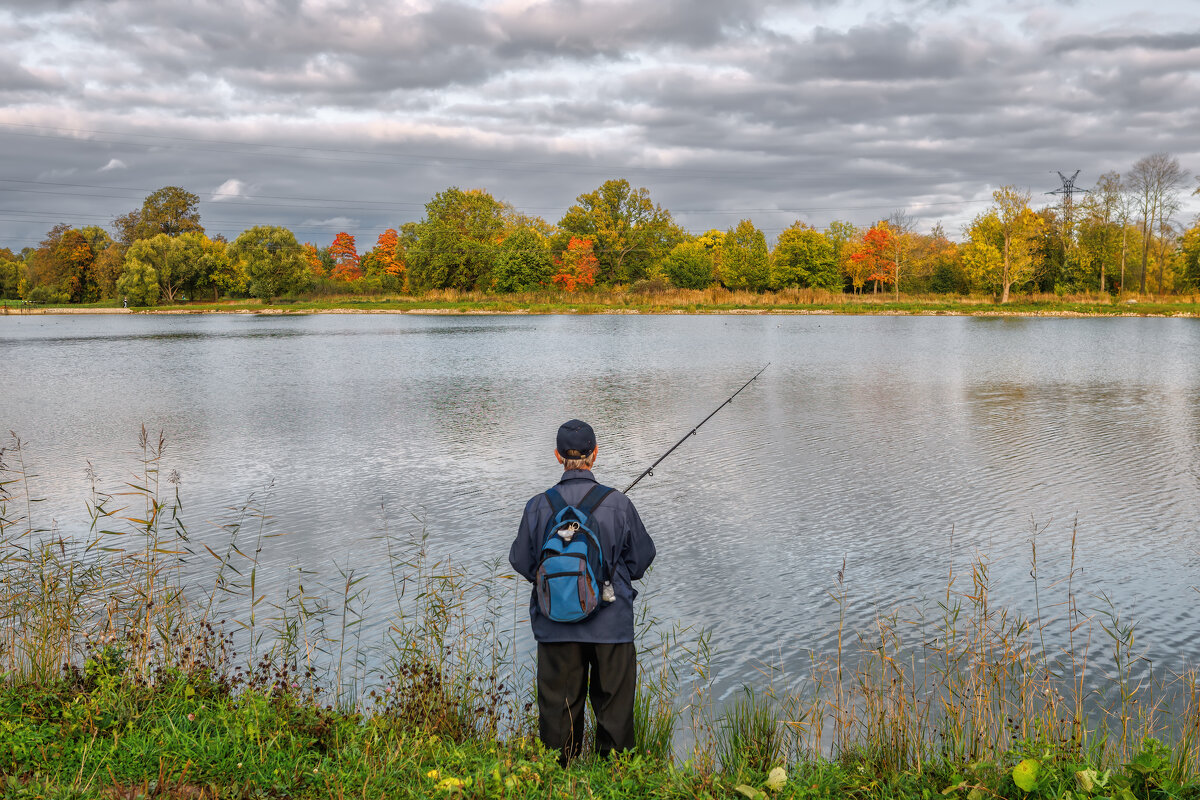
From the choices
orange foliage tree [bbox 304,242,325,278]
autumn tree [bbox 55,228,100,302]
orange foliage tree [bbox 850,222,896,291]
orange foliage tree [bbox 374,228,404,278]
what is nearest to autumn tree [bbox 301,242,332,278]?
orange foliage tree [bbox 304,242,325,278]

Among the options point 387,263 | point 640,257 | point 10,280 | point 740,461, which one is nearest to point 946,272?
point 640,257

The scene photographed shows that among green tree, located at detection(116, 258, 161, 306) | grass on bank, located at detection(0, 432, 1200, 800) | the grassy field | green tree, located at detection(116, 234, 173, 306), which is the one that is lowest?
grass on bank, located at detection(0, 432, 1200, 800)

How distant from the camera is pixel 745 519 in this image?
37.1 ft

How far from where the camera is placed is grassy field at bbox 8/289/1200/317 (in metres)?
71.6

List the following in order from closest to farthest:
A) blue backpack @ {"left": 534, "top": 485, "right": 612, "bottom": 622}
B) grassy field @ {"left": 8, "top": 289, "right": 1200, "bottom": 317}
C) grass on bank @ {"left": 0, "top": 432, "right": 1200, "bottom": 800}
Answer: grass on bank @ {"left": 0, "top": 432, "right": 1200, "bottom": 800} → blue backpack @ {"left": 534, "top": 485, "right": 612, "bottom": 622} → grassy field @ {"left": 8, "top": 289, "right": 1200, "bottom": 317}

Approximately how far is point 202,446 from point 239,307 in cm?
8809

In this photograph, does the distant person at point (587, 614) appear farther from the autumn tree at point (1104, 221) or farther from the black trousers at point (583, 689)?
the autumn tree at point (1104, 221)

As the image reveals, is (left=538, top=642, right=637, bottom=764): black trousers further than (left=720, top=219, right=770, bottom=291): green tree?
No

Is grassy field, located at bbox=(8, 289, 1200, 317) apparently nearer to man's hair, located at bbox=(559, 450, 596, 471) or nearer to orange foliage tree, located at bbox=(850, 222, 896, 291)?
orange foliage tree, located at bbox=(850, 222, 896, 291)

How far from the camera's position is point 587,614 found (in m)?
4.78

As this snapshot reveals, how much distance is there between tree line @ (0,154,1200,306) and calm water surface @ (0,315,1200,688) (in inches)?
1976

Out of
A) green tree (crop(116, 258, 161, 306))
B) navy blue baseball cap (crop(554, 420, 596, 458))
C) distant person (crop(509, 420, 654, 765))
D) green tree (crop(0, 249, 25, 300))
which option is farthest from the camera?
green tree (crop(0, 249, 25, 300))

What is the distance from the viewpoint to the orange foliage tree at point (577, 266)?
96.1 metres

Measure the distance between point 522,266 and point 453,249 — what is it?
34.3 ft
